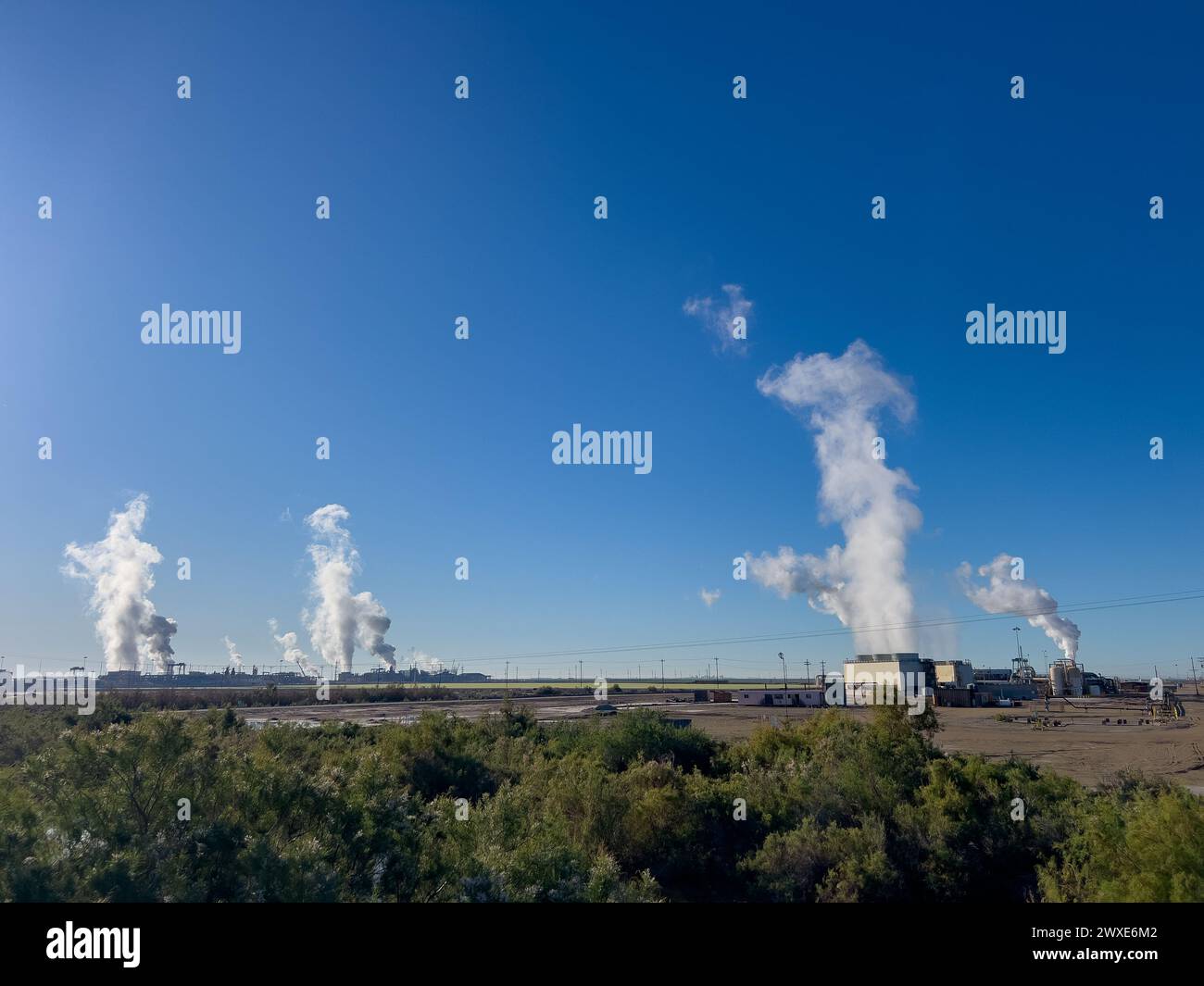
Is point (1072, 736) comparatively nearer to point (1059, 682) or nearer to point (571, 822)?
point (571, 822)

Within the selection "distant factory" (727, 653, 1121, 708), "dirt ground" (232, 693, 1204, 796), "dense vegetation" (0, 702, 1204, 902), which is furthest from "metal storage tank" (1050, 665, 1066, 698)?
"dense vegetation" (0, 702, 1204, 902)

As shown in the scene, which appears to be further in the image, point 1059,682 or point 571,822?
point 1059,682

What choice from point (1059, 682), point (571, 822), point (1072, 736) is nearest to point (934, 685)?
point (1059, 682)

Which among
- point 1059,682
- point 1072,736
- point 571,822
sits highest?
point 571,822

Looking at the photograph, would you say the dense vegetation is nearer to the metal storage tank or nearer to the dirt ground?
the dirt ground

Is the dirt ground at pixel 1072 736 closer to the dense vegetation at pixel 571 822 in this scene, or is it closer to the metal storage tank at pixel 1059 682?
the dense vegetation at pixel 571 822

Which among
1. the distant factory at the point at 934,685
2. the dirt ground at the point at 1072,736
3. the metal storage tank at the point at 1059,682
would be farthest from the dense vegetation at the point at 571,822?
the metal storage tank at the point at 1059,682

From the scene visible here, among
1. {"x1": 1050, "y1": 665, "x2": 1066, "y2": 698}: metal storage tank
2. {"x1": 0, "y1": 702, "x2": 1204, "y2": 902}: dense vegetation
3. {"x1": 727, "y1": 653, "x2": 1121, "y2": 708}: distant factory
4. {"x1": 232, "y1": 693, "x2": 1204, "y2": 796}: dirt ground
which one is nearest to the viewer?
{"x1": 0, "y1": 702, "x2": 1204, "y2": 902}: dense vegetation

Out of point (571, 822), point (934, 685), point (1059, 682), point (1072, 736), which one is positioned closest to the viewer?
point (571, 822)
